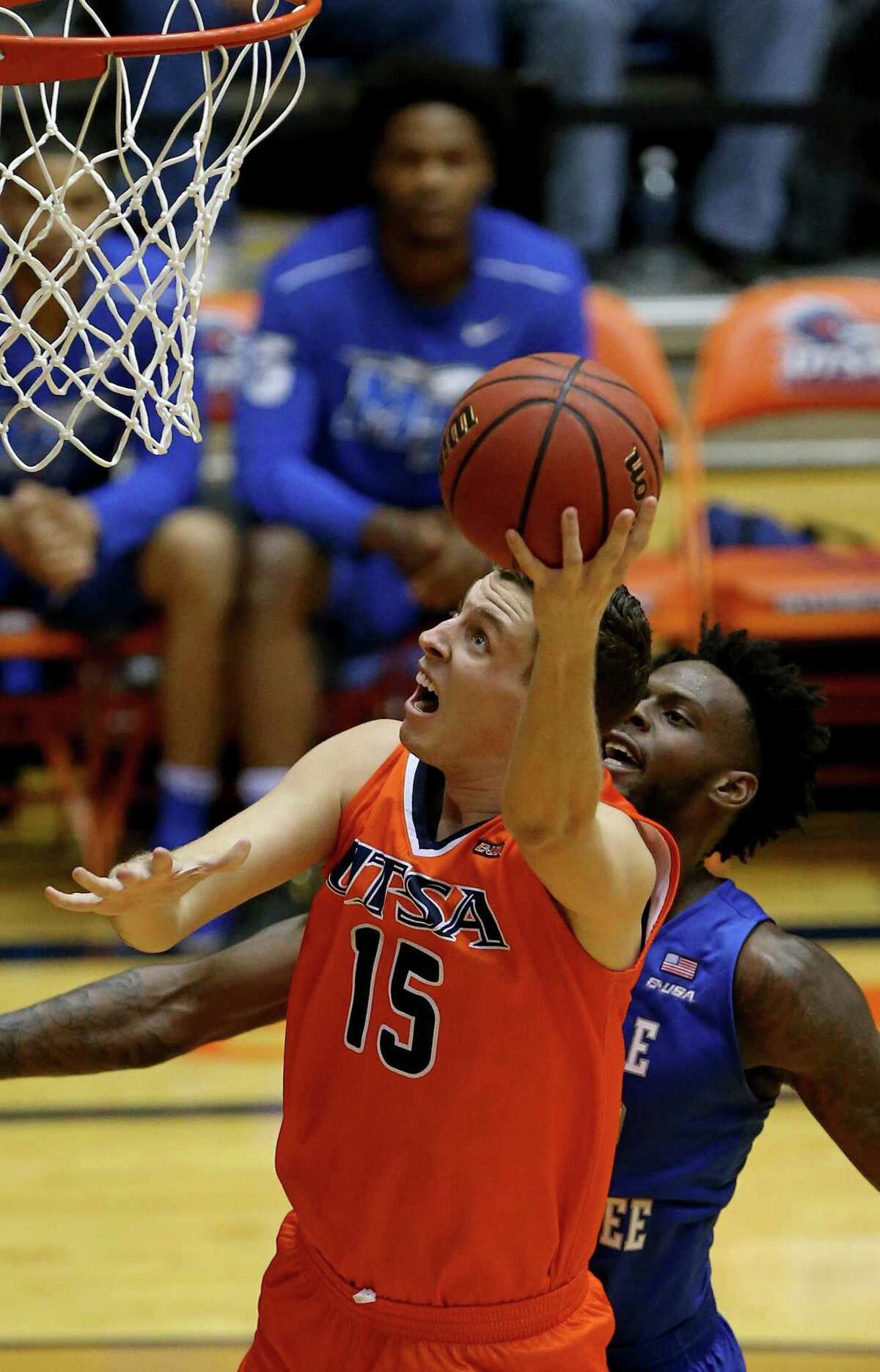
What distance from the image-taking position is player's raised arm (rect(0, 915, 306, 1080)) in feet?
8.16

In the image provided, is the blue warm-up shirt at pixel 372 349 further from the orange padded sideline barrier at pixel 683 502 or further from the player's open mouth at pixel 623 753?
the player's open mouth at pixel 623 753

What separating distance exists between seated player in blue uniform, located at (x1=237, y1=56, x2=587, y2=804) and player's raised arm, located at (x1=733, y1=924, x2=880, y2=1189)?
8.00 feet

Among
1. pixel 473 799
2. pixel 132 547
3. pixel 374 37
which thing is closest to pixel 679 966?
pixel 473 799

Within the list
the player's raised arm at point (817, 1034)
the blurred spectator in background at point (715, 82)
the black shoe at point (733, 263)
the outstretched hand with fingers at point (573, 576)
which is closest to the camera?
the outstretched hand with fingers at point (573, 576)

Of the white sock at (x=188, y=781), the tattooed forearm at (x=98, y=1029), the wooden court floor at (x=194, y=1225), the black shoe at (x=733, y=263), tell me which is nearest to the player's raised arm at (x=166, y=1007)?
the tattooed forearm at (x=98, y=1029)

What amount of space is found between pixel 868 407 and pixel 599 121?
4.27 feet

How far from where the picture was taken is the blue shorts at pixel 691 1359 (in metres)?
2.46

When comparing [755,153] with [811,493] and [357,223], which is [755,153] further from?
[357,223]

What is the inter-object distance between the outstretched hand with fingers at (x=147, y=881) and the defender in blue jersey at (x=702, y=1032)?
0.68 meters

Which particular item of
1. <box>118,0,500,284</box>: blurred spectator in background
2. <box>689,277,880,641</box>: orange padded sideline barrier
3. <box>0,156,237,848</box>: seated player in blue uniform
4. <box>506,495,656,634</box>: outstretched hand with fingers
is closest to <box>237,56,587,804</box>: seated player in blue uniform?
<box>0,156,237,848</box>: seated player in blue uniform

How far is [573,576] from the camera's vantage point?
172cm

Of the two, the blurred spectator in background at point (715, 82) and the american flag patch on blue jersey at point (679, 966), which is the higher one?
the blurred spectator in background at point (715, 82)

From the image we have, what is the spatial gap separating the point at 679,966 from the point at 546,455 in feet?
2.76

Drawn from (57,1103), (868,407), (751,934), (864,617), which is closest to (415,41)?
(868,407)
